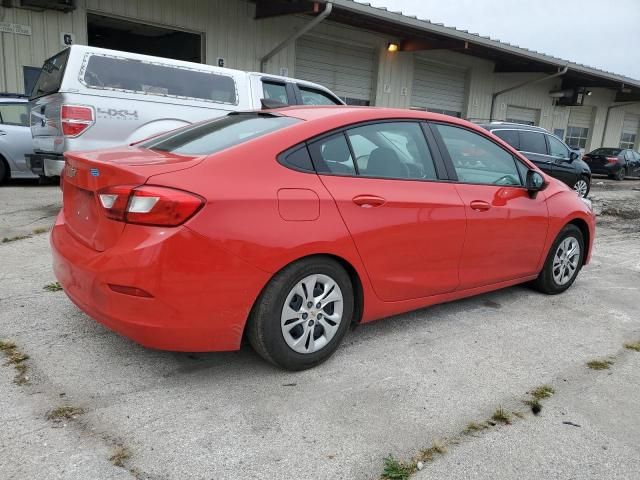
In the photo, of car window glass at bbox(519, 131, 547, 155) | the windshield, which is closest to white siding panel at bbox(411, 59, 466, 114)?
the windshield

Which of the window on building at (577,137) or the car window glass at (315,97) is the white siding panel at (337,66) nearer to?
the car window glass at (315,97)

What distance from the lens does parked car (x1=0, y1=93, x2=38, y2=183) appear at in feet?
28.4

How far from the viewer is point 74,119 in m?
6.15

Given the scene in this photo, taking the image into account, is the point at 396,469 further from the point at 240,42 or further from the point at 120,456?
the point at 240,42

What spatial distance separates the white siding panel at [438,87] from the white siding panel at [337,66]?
7.01 ft

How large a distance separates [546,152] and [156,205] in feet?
36.8

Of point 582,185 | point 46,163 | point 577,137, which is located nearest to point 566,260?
point 46,163

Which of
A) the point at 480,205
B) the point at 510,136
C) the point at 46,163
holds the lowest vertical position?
the point at 46,163

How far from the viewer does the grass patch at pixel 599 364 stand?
3.38 m

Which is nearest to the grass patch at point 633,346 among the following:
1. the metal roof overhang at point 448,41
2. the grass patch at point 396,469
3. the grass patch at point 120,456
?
the grass patch at point 396,469

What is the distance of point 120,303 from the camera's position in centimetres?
256

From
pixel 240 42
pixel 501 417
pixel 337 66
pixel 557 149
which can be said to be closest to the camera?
pixel 501 417

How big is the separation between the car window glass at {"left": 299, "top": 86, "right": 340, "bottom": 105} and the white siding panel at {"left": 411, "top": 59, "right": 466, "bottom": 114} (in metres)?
10.3

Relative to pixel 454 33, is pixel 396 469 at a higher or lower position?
lower
